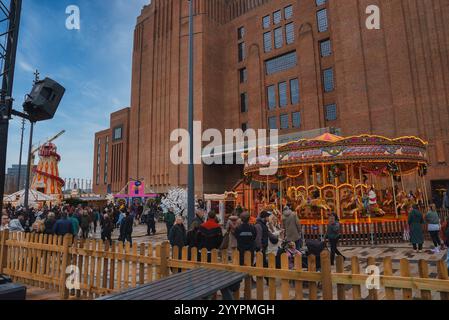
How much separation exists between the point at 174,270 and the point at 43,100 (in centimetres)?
370

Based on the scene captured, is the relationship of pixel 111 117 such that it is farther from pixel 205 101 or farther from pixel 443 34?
pixel 443 34

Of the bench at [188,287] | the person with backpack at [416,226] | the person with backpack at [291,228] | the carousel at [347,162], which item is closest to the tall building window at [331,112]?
the carousel at [347,162]

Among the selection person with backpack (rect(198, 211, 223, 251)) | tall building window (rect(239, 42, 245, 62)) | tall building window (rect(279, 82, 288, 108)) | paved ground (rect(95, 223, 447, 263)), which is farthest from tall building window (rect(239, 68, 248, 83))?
person with backpack (rect(198, 211, 223, 251))

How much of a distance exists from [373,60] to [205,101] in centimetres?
1944

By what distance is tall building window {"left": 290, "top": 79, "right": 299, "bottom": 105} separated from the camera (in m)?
34.1

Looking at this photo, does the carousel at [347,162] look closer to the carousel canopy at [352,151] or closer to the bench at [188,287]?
the carousel canopy at [352,151]

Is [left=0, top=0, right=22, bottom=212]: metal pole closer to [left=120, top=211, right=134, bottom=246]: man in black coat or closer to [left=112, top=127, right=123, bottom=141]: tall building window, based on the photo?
[left=120, top=211, right=134, bottom=246]: man in black coat

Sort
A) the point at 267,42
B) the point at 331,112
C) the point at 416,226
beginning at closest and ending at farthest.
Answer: the point at 416,226 < the point at 331,112 < the point at 267,42

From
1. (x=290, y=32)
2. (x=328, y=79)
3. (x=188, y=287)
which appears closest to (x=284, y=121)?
(x=328, y=79)

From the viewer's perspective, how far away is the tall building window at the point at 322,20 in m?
32.5

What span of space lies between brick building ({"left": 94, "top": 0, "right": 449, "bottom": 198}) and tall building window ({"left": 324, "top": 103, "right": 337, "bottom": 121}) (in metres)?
0.10

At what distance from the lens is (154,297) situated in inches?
118

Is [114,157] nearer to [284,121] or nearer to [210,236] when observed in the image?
[284,121]

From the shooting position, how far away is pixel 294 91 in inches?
1356
